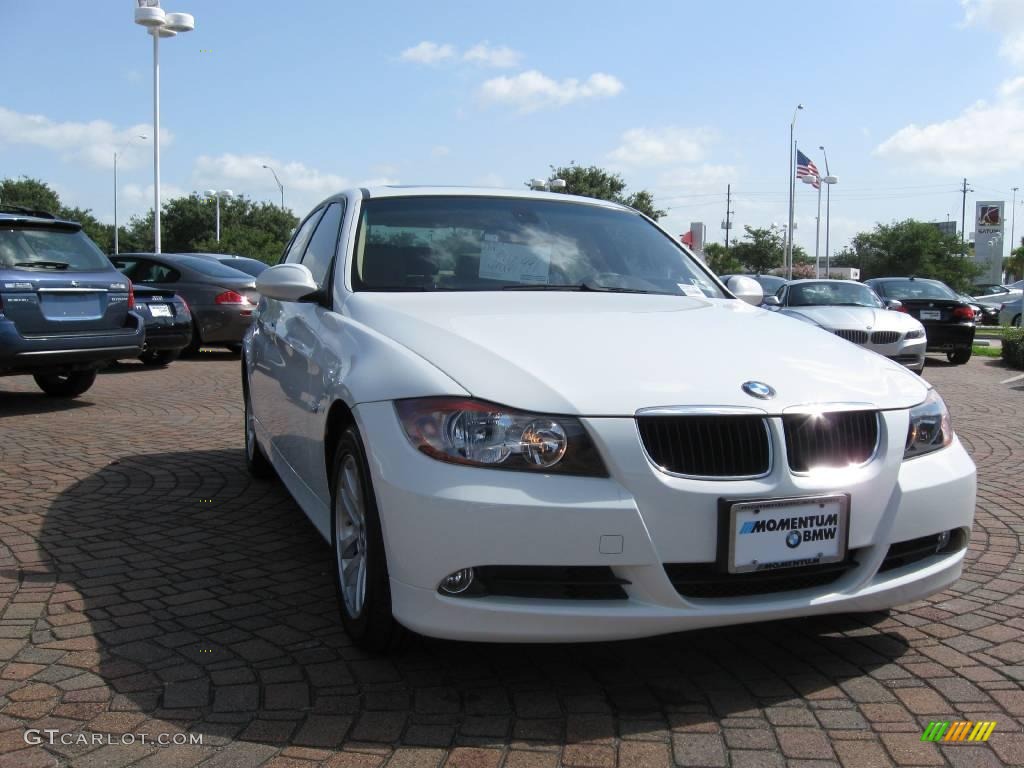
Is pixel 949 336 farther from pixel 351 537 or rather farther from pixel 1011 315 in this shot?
pixel 1011 315

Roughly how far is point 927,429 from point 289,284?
2465mm

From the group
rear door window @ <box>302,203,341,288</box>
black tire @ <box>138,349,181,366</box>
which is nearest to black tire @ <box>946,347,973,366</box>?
black tire @ <box>138,349,181,366</box>

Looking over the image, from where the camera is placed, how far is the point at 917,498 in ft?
9.93

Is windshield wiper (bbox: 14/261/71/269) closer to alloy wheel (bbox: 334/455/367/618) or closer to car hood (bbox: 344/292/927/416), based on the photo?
car hood (bbox: 344/292/927/416)

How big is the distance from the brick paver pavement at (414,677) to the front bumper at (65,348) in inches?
159

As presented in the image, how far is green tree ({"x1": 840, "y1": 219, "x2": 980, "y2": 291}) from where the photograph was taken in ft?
195

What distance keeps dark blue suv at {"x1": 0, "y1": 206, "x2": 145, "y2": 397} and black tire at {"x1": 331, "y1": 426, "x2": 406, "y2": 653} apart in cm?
611

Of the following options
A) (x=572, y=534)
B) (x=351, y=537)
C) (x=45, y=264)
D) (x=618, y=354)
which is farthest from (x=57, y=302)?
(x=572, y=534)

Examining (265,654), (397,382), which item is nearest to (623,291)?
Answer: (397,382)

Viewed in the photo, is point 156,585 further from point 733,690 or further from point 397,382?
point 733,690

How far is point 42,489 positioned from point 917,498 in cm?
481

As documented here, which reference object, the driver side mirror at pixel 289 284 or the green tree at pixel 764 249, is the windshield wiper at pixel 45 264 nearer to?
the driver side mirror at pixel 289 284

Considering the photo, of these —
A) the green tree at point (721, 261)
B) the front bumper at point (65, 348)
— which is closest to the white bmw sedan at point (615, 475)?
the front bumper at point (65, 348)

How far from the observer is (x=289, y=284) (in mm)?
4023
